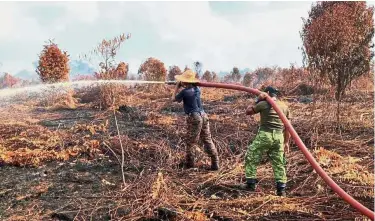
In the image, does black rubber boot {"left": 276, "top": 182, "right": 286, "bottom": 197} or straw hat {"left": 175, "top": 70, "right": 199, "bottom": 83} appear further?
straw hat {"left": 175, "top": 70, "right": 199, "bottom": 83}

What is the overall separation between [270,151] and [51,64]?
13.0 m

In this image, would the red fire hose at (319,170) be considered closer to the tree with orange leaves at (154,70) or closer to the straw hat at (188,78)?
the straw hat at (188,78)

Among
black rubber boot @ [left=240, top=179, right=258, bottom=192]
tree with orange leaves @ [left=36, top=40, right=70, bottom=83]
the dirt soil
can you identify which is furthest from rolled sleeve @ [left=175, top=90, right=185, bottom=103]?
tree with orange leaves @ [left=36, top=40, right=70, bottom=83]

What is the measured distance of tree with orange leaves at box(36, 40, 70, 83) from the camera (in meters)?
16.4

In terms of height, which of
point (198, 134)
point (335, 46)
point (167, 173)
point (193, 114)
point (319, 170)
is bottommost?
point (167, 173)

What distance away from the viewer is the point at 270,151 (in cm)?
561

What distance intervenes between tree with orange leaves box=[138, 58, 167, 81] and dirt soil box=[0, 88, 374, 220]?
34.2ft

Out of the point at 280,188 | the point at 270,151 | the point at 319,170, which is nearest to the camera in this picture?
the point at 319,170

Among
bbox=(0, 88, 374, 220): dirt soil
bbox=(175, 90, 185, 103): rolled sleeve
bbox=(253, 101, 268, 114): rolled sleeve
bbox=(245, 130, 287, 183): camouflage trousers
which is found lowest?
bbox=(0, 88, 374, 220): dirt soil

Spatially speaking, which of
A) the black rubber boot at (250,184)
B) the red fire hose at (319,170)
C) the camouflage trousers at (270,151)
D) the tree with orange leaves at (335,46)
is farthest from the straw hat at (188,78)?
the tree with orange leaves at (335,46)

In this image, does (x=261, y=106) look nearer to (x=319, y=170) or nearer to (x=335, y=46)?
(x=319, y=170)

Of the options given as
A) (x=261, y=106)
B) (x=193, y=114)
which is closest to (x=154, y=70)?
(x=193, y=114)

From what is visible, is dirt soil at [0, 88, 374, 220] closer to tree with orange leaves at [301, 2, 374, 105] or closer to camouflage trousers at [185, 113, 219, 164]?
camouflage trousers at [185, 113, 219, 164]

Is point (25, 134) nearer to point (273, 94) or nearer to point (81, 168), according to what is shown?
point (81, 168)
